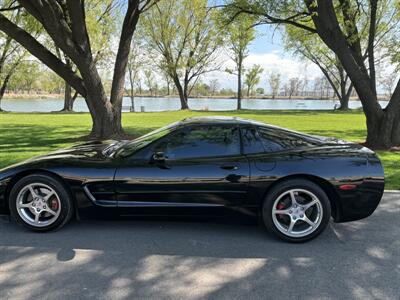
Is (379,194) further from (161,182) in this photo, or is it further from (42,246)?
(42,246)

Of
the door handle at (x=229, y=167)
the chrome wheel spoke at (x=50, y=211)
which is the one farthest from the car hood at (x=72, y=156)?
the door handle at (x=229, y=167)

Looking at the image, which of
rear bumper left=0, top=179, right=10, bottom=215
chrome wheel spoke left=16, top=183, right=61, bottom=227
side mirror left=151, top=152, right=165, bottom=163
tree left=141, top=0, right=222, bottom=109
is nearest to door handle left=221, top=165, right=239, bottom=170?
side mirror left=151, top=152, right=165, bottom=163

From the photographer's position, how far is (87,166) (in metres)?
4.04

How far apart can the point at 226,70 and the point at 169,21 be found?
9340 mm

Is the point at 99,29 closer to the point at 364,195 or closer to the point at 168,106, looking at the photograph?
the point at 168,106

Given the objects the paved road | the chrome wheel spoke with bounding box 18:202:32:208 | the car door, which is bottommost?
the paved road

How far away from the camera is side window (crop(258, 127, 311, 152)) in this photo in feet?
13.5

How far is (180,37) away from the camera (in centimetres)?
3891

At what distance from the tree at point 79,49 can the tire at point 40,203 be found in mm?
6805

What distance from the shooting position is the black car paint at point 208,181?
12.7 ft

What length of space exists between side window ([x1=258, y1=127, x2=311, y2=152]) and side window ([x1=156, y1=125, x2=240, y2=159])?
31cm

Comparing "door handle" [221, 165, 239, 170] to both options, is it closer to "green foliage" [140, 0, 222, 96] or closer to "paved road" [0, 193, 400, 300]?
"paved road" [0, 193, 400, 300]

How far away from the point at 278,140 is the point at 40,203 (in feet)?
9.17

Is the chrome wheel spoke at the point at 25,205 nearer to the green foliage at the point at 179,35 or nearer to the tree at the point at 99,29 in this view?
the tree at the point at 99,29
